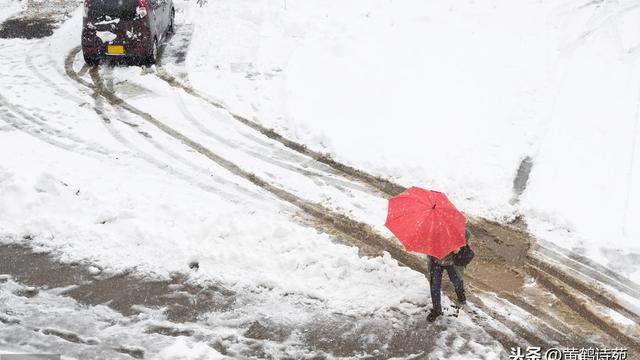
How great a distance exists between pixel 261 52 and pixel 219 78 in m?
1.83

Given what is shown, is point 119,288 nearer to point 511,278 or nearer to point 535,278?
point 511,278

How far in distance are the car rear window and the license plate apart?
61 cm

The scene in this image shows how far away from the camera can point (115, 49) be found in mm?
11125

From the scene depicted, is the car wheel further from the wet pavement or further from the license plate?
the wet pavement

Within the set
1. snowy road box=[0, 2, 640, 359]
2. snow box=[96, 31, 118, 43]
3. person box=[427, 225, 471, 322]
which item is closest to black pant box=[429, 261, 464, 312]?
person box=[427, 225, 471, 322]

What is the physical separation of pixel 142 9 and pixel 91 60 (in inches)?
64.8

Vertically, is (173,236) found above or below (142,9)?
below

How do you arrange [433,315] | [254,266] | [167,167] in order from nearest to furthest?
[433,315]
[254,266]
[167,167]

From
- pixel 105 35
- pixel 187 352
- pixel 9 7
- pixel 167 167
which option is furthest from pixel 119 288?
pixel 9 7

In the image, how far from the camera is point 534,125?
9742 millimetres

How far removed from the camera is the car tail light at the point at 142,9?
1114 centimetres

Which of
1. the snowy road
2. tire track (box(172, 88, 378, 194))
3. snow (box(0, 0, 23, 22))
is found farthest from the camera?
snow (box(0, 0, 23, 22))

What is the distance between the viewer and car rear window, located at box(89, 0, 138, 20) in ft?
36.1

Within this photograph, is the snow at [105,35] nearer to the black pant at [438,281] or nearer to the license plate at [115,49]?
the license plate at [115,49]
